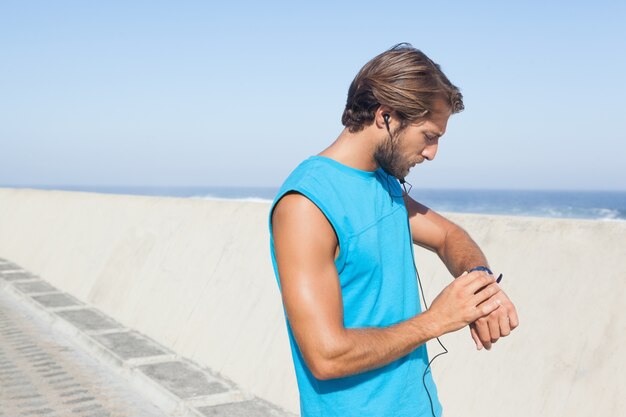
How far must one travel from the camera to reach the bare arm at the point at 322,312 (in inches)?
74.8

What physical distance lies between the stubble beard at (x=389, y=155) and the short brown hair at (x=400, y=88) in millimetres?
58

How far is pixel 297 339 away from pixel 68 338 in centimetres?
645

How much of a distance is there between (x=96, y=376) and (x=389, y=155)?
16.6 feet

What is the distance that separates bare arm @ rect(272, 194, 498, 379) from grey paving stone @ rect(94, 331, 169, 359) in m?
4.96

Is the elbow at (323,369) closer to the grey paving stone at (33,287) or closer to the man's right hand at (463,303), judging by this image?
the man's right hand at (463,303)

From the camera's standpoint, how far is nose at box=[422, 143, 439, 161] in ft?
7.16

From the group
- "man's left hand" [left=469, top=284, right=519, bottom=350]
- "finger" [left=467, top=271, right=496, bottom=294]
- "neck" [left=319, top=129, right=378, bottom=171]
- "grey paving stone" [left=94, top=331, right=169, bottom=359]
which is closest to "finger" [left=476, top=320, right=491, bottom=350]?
"man's left hand" [left=469, top=284, right=519, bottom=350]

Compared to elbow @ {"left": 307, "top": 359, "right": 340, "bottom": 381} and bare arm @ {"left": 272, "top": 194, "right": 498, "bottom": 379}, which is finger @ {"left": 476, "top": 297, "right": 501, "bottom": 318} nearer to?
bare arm @ {"left": 272, "top": 194, "right": 498, "bottom": 379}

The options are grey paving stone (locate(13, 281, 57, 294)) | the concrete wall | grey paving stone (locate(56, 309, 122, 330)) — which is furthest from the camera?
grey paving stone (locate(13, 281, 57, 294))

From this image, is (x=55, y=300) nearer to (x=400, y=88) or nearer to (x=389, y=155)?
(x=389, y=155)

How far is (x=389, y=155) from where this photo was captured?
83.7 inches

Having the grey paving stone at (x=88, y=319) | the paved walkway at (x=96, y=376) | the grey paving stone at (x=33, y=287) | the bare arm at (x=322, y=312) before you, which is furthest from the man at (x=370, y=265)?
the grey paving stone at (x=33, y=287)

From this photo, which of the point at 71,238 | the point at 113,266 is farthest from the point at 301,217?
the point at 71,238

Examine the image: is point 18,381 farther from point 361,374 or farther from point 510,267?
point 361,374
